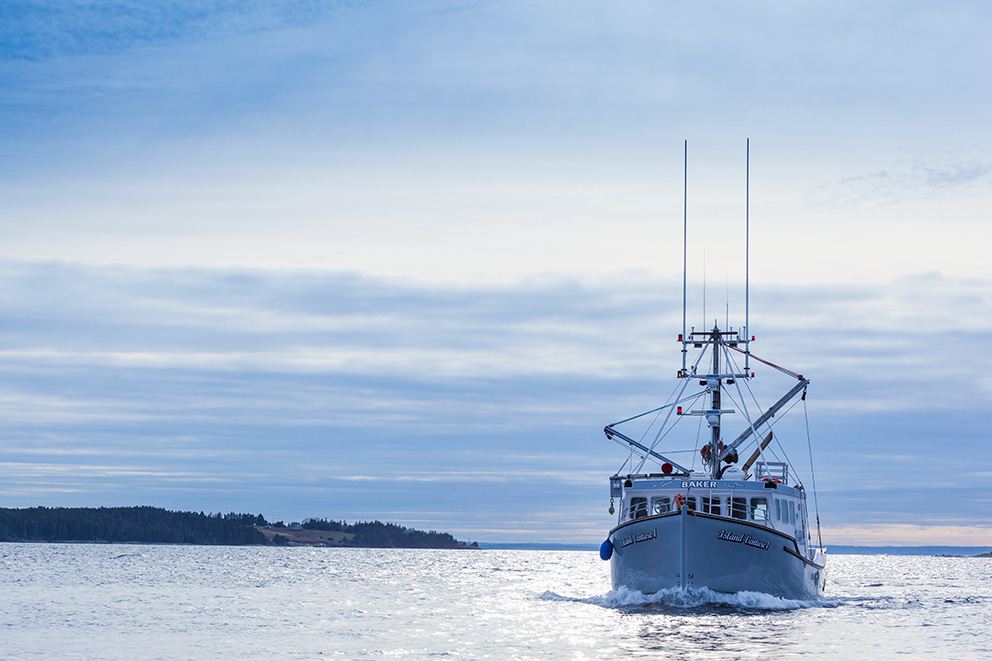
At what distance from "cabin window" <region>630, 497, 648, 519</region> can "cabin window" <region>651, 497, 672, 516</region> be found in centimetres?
33

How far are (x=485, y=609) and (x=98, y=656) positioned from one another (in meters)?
21.9

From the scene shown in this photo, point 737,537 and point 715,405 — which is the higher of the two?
point 715,405

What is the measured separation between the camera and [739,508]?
4703 centimetres

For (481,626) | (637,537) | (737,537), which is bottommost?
(481,626)

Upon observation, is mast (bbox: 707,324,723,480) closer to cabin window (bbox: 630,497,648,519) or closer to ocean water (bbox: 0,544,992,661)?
cabin window (bbox: 630,497,648,519)

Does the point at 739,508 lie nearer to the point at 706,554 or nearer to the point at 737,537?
the point at 737,537

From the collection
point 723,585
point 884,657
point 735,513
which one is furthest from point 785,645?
point 735,513

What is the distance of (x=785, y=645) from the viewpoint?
35281 millimetres

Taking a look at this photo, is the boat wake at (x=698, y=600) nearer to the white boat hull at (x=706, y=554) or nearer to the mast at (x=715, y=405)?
the white boat hull at (x=706, y=554)

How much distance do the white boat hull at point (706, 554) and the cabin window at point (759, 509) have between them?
2062mm

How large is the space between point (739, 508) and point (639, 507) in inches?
162

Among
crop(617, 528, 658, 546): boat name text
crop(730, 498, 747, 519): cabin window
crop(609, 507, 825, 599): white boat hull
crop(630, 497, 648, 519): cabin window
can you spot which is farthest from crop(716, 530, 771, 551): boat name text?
crop(630, 497, 648, 519): cabin window

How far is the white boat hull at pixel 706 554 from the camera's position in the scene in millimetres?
42688

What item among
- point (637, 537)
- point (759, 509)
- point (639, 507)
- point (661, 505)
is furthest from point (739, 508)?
point (637, 537)
